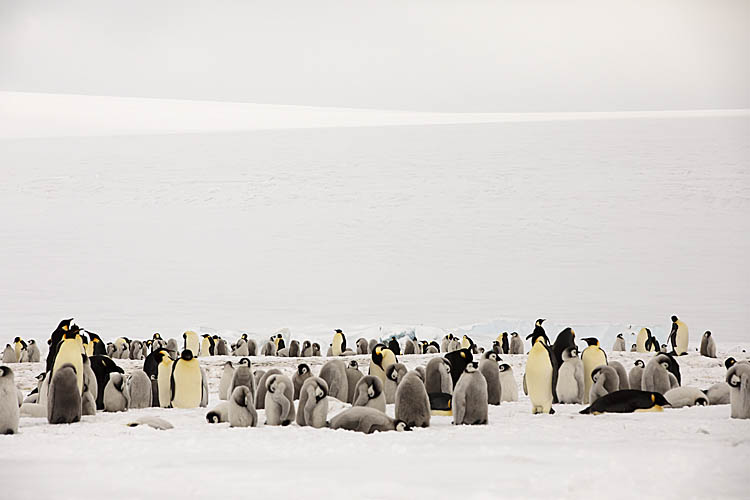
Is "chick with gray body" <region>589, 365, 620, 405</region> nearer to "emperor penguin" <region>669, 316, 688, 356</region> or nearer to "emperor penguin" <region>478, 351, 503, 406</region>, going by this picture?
"emperor penguin" <region>478, 351, 503, 406</region>

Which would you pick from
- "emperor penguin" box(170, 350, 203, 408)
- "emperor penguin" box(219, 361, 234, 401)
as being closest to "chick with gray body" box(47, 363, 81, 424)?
"emperor penguin" box(170, 350, 203, 408)

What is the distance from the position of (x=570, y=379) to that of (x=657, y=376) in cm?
74

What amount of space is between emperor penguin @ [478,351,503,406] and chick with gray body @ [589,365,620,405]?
801 millimetres

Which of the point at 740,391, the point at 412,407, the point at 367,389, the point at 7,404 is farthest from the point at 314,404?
the point at 740,391

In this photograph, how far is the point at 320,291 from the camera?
2109 centimetres

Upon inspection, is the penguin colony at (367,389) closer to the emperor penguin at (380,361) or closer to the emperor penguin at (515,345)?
the emperor penguin at (380,361)

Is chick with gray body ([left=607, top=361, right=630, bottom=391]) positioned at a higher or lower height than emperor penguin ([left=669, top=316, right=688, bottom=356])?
lower

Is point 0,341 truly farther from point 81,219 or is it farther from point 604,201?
point 604,201

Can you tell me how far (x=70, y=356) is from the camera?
5902mm

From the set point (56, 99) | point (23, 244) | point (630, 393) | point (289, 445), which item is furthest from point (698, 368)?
point (56, 99)

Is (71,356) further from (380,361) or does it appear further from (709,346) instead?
(709,346)

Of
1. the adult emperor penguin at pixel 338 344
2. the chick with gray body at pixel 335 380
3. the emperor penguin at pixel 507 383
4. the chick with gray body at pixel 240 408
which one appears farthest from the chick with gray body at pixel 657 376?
the adult emperor penguin at pixel 338 344

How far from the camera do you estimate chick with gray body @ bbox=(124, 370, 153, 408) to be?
6992 millimetres

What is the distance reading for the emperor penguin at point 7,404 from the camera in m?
4.88
